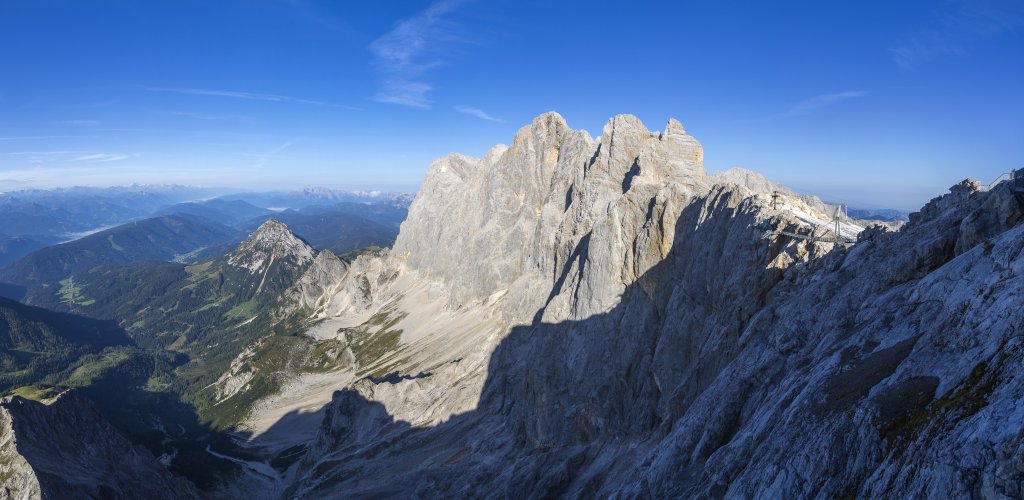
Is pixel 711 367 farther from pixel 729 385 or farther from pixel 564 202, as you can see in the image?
pixel 564 202

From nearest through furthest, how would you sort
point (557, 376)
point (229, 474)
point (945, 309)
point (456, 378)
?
1. point (945, 309)
2. point (557, 376)
3. point (456, 378)
4. point (229, 474)

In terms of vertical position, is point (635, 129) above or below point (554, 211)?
above

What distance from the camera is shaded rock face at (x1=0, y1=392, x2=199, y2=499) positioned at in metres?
60.1

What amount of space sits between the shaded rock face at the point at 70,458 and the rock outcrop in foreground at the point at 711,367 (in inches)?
1070

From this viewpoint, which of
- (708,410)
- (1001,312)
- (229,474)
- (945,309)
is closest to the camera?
(1001,312)

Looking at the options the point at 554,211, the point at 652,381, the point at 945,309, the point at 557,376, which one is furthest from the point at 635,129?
the point at 945,309

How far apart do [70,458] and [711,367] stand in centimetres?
9407

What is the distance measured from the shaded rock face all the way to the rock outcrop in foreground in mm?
27178

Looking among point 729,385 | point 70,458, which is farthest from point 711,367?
point 70,458

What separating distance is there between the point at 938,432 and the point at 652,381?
127 feet

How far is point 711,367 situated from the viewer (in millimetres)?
37812

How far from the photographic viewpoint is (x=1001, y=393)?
41.1 ft

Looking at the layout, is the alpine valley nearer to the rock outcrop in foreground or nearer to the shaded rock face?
the rock outcrop in foreground

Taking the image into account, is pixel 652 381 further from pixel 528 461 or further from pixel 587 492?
pixel 528 461
